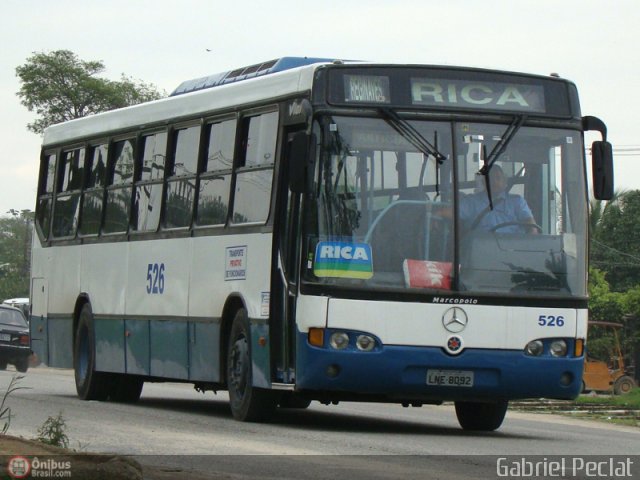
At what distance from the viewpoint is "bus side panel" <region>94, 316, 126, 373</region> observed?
19531 millimetres

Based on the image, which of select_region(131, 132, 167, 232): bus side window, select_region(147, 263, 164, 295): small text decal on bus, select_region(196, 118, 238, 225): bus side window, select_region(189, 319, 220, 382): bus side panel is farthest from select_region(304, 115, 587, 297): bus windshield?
select_region(131, 132, 167, 232): bus side window

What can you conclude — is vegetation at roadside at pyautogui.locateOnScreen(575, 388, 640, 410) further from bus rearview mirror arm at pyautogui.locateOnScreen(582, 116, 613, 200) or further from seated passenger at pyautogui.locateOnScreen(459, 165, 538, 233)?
seated passenger at pyautogui.locateOnScreen(459, 165, 538, 233)

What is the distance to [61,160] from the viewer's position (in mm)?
22234

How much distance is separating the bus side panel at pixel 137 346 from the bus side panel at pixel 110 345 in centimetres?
17

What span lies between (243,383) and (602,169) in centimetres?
387

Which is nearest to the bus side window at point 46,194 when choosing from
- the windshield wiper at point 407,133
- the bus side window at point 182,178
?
the bus side window at point 182,178

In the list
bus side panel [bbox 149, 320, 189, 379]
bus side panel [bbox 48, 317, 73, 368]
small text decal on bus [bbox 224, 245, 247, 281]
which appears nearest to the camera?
small text decal on bus [bbox 224, 245, 247, 281]

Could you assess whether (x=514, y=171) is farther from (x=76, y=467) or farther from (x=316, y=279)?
(x=76, y=467)

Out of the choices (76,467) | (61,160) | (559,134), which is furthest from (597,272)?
(76,467)

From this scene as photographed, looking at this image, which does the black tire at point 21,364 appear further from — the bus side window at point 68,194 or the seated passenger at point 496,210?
the seated passenger at point 496,210

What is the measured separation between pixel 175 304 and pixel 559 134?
481 cm

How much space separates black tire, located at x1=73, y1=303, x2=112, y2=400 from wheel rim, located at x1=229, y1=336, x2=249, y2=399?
4.59 metres

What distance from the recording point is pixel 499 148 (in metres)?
15.0

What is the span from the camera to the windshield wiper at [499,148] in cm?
1492
